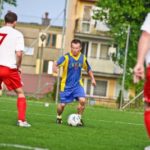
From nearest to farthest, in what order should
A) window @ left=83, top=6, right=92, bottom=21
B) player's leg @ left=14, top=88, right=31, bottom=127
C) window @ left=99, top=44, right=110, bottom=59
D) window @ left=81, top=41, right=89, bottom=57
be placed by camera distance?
1. player's leg @ left=14, top=88, right=31, bottom=127
2. window @ left=99, top=44, right=110, bottom=59
3. window @ left=81, top=41, right=89, bottom=57
4. window @ left=83, top=6, right=92, bottom=21

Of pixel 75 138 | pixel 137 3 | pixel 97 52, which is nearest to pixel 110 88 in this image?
pixel 97 52

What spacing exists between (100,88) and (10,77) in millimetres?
35931

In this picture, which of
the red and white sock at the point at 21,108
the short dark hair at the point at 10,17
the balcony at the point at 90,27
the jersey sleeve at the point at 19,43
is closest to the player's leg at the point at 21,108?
the red and white sock at the point at 21,108

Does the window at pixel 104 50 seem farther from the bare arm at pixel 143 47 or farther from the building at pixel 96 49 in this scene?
the bare arm at pixel 143 47

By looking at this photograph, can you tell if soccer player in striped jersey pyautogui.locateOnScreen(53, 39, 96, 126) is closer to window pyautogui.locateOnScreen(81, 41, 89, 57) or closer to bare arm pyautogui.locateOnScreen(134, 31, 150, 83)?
bare arm pyautogui.locateOnScreen(134, 31, 150, 83)

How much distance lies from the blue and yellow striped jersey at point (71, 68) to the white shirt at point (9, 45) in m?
1.79

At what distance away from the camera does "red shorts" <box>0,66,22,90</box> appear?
9148 millimetres

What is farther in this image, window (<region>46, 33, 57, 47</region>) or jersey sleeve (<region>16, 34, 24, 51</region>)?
window (<region>46, 33, 57, 47</region>)

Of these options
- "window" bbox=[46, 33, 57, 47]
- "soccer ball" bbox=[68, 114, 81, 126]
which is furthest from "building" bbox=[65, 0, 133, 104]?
"soccer ball" bbox=[68, 114, 81, 126]

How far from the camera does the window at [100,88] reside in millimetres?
44281

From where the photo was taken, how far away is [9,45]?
9211mm

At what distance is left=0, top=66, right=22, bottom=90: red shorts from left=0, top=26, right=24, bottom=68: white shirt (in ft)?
0.25

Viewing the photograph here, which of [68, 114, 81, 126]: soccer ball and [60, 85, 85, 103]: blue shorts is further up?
[60, 85, 85, 103]: blue shorts

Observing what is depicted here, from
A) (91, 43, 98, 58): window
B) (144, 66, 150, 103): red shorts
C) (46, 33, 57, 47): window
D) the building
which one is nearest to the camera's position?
(144, 66, 150, 103): red shorts
